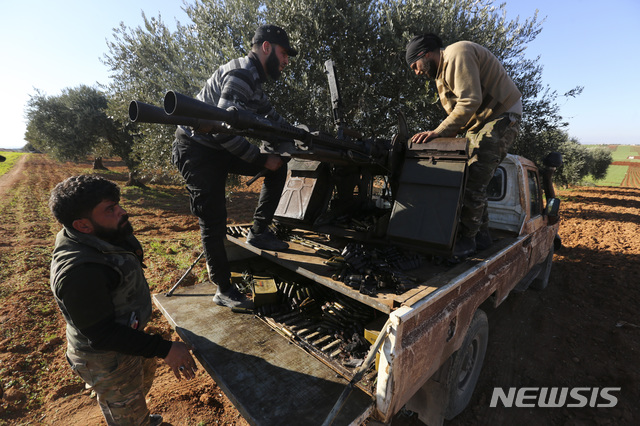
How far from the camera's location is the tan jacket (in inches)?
114

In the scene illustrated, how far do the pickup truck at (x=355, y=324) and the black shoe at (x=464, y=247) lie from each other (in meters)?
0.11

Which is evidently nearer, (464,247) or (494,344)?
(464,247)

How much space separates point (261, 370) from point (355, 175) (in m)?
2.61

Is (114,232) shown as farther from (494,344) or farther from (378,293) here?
(494,344)

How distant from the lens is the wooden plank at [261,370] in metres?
1.76

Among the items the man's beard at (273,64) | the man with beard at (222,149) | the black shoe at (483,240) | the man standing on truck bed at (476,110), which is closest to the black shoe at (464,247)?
the man standing on truck bed at (476,110)

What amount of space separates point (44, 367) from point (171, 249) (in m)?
3.53

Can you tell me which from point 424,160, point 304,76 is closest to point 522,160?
point 424,160

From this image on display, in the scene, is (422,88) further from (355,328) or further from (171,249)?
(171,249)

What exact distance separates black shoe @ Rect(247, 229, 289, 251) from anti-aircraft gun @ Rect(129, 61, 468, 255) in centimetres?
45

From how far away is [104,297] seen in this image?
160 cm

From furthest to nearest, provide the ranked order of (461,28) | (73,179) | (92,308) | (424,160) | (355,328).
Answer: (461,28) < (424,160) < (355,328) < (73,179) < (92,308)

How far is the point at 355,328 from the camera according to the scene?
246 centimetres

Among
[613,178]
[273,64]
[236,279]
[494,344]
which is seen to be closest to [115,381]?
[236,279]
